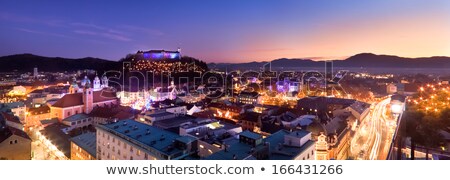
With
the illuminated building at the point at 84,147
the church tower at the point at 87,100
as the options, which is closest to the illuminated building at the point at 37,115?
the church tower at the point at 87,100

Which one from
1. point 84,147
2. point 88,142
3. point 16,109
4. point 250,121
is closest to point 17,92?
point 16,109

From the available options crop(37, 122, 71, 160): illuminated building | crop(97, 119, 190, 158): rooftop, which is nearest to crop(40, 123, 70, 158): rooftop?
crop(37, 122, 71, 160): illuminated building

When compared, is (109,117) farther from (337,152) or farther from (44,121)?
(337,152)

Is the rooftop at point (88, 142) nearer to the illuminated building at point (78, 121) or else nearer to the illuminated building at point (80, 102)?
the illuminated building at point (78, 121)

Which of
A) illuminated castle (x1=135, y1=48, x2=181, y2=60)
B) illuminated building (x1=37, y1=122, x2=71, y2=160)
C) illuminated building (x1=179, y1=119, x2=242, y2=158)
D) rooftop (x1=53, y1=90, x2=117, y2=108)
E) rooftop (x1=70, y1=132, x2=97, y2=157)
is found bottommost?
illuminated building (x1=37, y1=122, x2=71, y2=160)

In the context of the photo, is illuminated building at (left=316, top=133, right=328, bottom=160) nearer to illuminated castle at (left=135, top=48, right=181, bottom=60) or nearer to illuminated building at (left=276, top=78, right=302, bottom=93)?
illuminated building at (left=276, top=78, right=302, bottom=93)
